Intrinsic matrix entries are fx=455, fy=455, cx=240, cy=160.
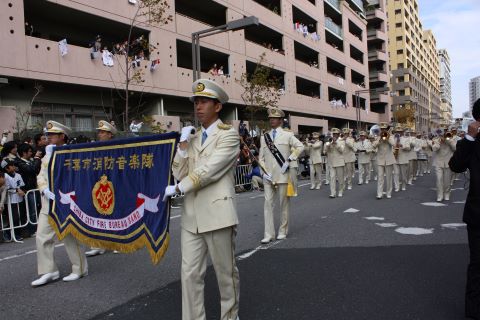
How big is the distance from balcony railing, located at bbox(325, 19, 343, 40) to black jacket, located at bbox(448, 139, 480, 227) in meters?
44.1

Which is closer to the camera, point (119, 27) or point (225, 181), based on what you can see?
point (225, 181)

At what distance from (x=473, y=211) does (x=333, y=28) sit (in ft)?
153

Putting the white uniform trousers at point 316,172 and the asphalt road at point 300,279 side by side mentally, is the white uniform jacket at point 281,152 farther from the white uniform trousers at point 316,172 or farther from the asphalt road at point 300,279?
the white uniform trousers at point 316,172

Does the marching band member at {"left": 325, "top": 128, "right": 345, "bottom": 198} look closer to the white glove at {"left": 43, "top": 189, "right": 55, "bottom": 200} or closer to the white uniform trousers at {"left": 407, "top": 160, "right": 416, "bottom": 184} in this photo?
the white uniform trousers at {"left": 407, "top": 160, "right": 416, "bottom": 184}

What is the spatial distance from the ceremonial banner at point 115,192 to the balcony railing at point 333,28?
43499 mm

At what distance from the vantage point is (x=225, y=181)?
3713 millimetres

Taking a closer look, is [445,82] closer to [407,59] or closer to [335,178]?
[407,59]

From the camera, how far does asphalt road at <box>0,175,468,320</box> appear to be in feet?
13.9

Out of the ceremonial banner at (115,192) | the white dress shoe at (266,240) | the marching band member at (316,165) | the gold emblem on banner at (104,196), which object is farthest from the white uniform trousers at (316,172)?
the gold emblem on banner at (104,196)

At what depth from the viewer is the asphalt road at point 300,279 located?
4.25m

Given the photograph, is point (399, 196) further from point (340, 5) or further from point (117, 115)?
point (340, 5)

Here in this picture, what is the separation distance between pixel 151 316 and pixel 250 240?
3373mm

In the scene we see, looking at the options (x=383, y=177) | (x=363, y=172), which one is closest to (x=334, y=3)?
(x=363, y=172)

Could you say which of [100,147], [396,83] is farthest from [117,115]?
[396,83]
